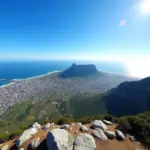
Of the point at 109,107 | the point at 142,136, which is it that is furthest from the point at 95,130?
the point at 109,107

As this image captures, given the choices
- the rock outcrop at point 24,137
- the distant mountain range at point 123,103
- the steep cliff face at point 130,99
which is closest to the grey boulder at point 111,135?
the rock outcrop at point 24,137

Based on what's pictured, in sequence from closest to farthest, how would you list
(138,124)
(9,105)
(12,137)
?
(138,124)
(12,137)
(9,105)

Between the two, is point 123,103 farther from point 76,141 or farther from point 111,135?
point 76,141

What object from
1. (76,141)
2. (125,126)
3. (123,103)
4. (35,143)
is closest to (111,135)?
(125,126)

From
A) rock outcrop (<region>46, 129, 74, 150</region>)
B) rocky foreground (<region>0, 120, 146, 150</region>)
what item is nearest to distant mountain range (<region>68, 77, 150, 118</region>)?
rocky foreground (<region>0, 120, 146, 150</region>)

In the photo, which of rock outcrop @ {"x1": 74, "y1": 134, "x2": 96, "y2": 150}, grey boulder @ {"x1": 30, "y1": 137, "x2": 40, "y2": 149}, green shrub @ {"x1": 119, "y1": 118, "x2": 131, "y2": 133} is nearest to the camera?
rock outcrop @ {"x1": 74, "y1": 134, "x2": 96, "y2": 150}

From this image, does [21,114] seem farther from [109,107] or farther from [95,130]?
[95,130]

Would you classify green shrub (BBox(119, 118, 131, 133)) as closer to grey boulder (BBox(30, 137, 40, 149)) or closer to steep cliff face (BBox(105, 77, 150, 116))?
grey boulder (BBox(30, 137, 40, 149))
